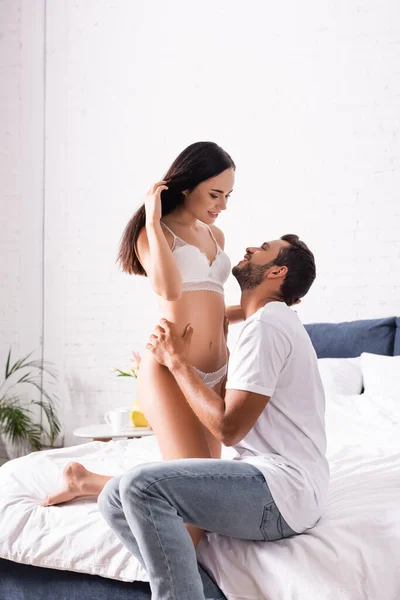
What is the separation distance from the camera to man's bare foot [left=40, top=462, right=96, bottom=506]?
2240 mm

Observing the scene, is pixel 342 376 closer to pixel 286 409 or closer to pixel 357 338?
pixel 357 338

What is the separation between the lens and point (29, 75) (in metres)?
5.22

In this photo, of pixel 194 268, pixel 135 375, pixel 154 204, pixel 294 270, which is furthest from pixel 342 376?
pixel 154 204

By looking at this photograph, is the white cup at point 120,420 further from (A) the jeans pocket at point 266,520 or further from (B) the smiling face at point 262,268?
(A) the jeans pocket at point 266,520

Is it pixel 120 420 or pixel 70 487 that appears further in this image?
pixel 120 420

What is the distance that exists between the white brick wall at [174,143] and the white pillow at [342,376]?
20.2 inches

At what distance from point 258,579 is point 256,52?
3.49 m

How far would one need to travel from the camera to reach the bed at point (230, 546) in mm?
1792

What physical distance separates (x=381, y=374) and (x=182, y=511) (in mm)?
1986

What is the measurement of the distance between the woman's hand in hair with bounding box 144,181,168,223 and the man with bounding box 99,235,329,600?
1.25ft

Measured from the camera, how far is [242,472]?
71.2 inches

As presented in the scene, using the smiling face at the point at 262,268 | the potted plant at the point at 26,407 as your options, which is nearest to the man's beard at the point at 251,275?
the smiling face at the point at 262,268

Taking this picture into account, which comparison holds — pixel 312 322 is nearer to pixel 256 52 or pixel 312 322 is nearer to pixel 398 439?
pixel 398 439

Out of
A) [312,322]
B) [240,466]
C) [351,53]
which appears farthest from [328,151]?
[240,466]
